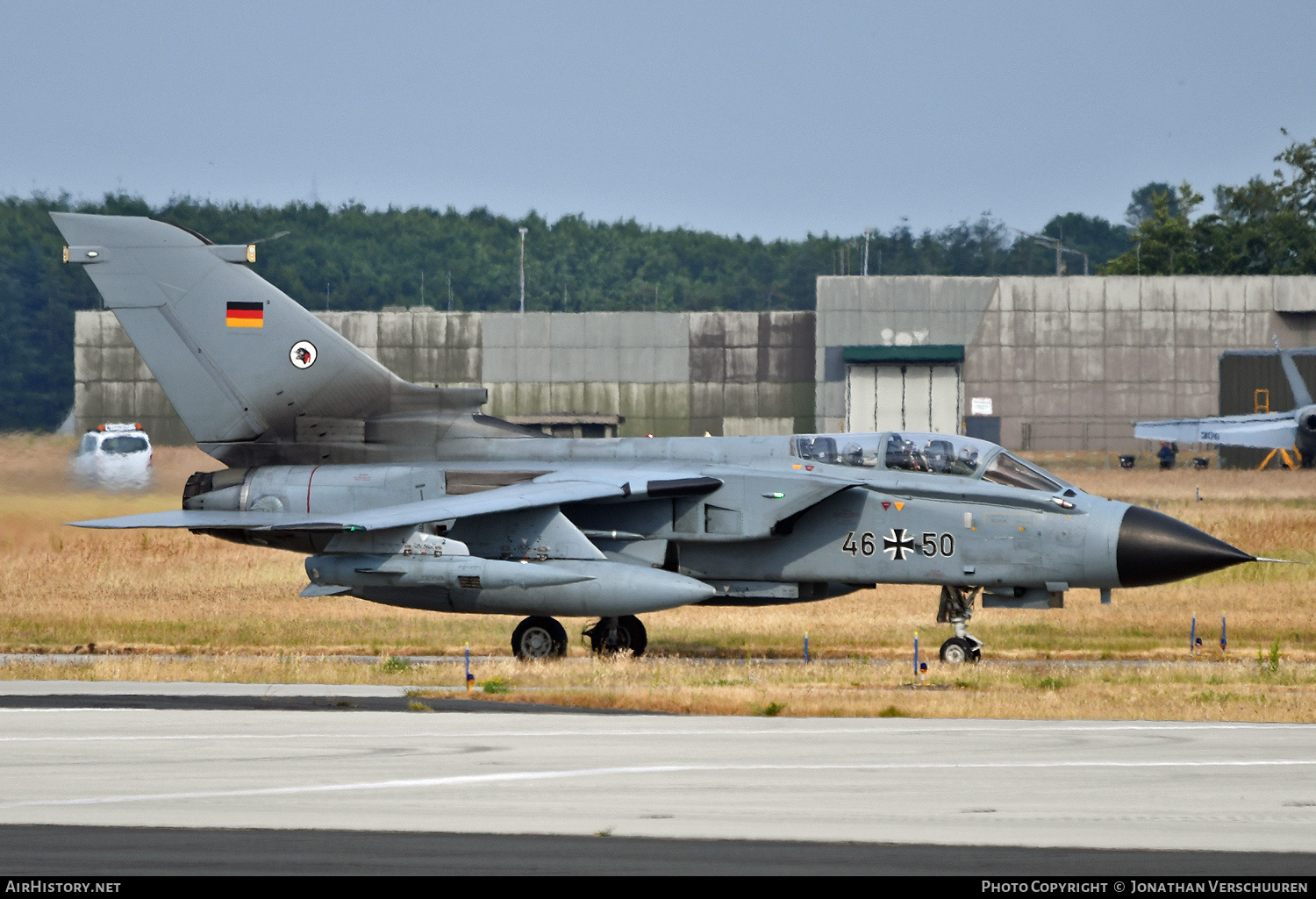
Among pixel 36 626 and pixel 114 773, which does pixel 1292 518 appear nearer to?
pixel 36 626

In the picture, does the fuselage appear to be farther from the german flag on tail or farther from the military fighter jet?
the military fighter jet

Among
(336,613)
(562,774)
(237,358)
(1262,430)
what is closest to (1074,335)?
(1262,430)

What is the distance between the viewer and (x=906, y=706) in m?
13.4

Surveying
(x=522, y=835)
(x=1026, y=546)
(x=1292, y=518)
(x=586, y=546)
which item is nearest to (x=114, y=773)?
(x=522, y=835)

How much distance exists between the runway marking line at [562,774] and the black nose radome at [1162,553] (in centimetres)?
696

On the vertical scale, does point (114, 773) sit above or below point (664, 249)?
below

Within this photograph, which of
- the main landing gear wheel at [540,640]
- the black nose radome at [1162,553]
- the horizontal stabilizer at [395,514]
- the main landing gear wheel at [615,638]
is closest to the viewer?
the black nose radome at [1162,553]

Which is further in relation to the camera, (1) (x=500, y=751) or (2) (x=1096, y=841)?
(1) (x=500, y=751)

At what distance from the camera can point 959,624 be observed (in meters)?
17.9

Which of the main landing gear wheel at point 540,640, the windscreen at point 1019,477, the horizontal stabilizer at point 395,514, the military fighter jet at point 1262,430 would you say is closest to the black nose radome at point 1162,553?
the windscreen at point 1019,477

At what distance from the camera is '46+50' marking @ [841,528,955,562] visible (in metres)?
17.6

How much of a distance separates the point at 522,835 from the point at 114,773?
330 cm

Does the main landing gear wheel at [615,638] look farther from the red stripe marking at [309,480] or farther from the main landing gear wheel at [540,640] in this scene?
the red stripe marking at [309,480]

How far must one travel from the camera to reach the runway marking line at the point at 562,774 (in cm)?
873
